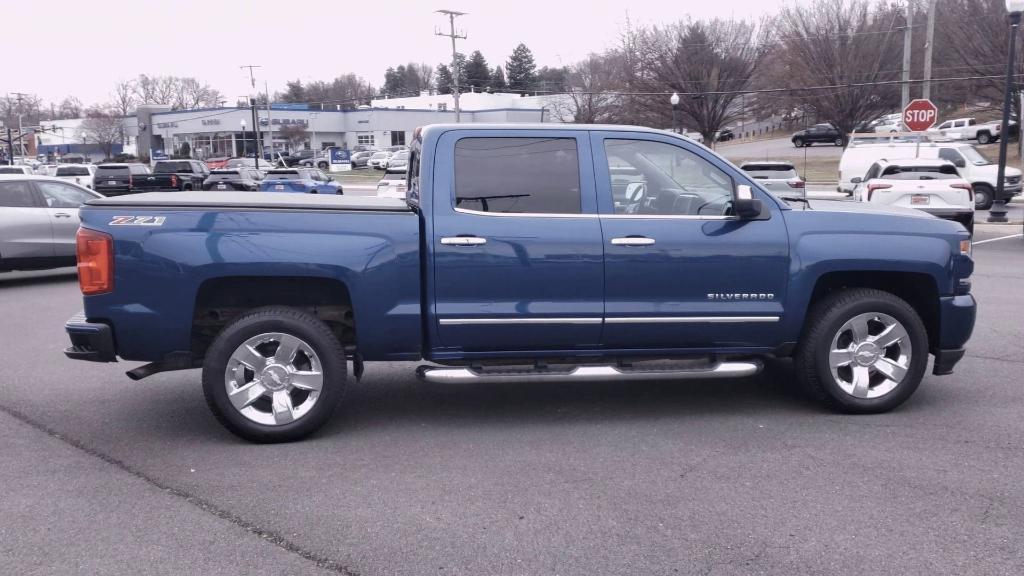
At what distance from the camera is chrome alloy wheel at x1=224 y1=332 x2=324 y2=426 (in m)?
5.41

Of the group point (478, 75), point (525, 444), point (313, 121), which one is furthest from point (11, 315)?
point (478, 75)

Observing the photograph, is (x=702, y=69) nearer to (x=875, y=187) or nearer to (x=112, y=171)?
(x=112, y=171)

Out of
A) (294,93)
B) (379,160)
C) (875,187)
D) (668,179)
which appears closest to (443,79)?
(294,93)

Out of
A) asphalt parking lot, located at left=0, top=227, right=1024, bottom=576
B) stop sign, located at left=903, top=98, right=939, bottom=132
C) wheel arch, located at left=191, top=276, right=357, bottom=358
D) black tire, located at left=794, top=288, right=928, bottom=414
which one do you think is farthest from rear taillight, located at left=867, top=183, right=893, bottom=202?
wheel arch, located at left=191, top=276, right=357, bottom=358

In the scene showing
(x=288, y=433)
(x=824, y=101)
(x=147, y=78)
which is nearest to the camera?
(x=288, y=433)

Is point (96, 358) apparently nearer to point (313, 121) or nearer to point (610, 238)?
point (610, 238)

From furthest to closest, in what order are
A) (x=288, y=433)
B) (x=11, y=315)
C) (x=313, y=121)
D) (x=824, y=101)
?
1. (x=313, y=121)
2. (x=824, y=101)
3. (x=11, y=315)
4. (x=288, y=433)

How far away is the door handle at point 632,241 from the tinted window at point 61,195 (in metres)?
10.4

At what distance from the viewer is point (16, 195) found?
13062mm

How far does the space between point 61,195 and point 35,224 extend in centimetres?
70

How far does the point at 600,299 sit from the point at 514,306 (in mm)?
545

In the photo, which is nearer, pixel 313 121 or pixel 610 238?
pixel 610 238

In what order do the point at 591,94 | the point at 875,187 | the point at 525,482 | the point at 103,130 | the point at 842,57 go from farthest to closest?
the point at 103,130, the point at 591,94, the point at 842,57, the point at 875,187, the point at 525,482

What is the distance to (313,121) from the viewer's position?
88125 mm
